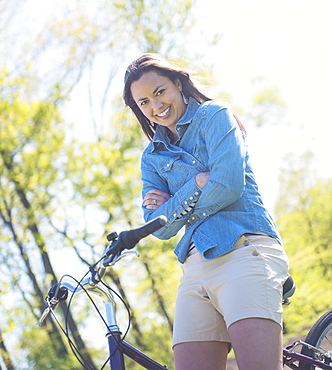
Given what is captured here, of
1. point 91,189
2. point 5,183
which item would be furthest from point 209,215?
point 5,183

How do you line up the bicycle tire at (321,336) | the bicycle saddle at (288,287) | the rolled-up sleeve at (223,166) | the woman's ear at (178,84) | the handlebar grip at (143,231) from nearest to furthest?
the handlebar grip at (143,231), the rolled-up sleeve at (223,166), the bicycle saddle at (288,287), the woman's ear at (178,84), the bicycle tire at (321,336)

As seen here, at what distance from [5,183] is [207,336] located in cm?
902

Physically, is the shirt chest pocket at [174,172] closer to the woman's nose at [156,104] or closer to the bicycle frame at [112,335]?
the woman's nose at [156,104]

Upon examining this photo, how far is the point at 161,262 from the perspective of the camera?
34.1ft

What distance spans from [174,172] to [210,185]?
0.27m

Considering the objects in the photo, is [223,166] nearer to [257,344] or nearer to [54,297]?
[257,344]

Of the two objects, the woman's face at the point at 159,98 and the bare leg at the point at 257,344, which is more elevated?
the woman's face at the point at 159,98

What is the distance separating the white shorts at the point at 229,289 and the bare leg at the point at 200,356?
3 centimetres

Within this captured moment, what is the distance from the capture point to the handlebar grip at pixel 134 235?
1.61m

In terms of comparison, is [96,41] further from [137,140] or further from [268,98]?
[268,98]

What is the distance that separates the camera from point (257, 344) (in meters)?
1.75

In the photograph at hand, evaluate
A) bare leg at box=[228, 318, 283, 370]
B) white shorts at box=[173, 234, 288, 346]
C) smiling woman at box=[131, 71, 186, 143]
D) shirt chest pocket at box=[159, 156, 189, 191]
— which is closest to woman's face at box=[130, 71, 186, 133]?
smiling woman at box=[131, 71, 186, 143]

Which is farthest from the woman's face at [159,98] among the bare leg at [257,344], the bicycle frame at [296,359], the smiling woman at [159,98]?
the bicycle frame at [296,359]

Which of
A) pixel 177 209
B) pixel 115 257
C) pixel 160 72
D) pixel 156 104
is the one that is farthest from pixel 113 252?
pixel 160 72
